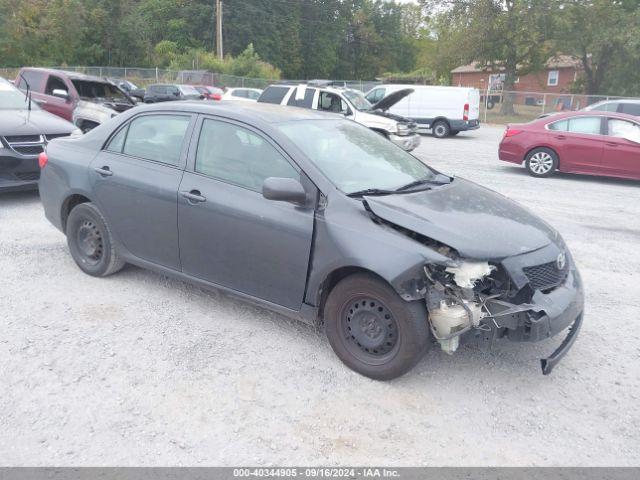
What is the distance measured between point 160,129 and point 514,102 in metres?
31.4

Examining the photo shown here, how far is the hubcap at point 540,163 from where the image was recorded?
1208 centimetres

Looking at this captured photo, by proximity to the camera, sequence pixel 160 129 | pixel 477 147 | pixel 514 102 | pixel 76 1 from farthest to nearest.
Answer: pixel 76 1 < pixel 514 102 < pixel 477 147 < pixel 160 129

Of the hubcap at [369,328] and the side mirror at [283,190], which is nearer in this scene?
the hubcap at [369,328]

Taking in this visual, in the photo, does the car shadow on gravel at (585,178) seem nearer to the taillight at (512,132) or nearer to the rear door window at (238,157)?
the taillight at (512,132)

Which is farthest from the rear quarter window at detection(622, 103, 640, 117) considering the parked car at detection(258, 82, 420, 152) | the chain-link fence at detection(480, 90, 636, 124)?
the chain-link fence at detection(480, 90, 636, 124)

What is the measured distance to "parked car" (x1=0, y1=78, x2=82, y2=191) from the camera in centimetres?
764

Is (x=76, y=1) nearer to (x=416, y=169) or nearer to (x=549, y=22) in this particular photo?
(x=549, y=22)

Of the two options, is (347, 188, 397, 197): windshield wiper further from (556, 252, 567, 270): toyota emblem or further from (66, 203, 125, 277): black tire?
(66, 203, 125, 277): black tire

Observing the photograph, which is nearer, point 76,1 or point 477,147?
point 477,147

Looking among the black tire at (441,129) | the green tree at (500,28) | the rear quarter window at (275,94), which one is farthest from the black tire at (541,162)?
the green tree at (500,28)

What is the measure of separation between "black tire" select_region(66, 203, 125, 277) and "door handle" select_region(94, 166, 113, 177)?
316mm

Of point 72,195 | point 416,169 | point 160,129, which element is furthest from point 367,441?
point 72,195

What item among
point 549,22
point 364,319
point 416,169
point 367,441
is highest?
point 549,22

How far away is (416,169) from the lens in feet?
15.8
